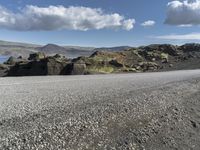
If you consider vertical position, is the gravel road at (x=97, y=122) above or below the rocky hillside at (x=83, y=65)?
above

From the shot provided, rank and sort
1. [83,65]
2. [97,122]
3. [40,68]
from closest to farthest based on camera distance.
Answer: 1. [97,122]
2. [40,68]
3. [83,65]

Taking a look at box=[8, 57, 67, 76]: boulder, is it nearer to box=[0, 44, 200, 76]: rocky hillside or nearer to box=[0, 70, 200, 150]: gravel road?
box=[0, 44, 200, 76]: rocky hillside

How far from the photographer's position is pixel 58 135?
10930 millimetres

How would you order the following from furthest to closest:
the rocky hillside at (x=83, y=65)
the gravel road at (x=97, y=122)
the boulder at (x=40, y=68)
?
the rocky hillside at (x=83, y=65) < the boulder at (x=40, y=68) < the gravel road at (x=97, y=122)

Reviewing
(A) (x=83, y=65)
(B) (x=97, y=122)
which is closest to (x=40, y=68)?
(A) (x=83, y=65)

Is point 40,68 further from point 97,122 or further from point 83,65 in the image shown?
point 97,122

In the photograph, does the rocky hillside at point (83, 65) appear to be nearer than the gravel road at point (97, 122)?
No

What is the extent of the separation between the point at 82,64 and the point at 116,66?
967 cm

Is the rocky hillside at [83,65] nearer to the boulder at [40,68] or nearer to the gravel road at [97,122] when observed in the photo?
the boulder at [40,68]

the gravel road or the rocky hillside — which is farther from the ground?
the gravel road

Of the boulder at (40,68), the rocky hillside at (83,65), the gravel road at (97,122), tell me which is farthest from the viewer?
the rocky hillside at (83,65)

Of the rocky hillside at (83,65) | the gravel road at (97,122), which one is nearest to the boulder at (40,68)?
the rocky hillside at (83,65)

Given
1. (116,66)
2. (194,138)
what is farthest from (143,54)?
(194,138)

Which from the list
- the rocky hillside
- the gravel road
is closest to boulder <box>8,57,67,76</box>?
the rocky hillside
